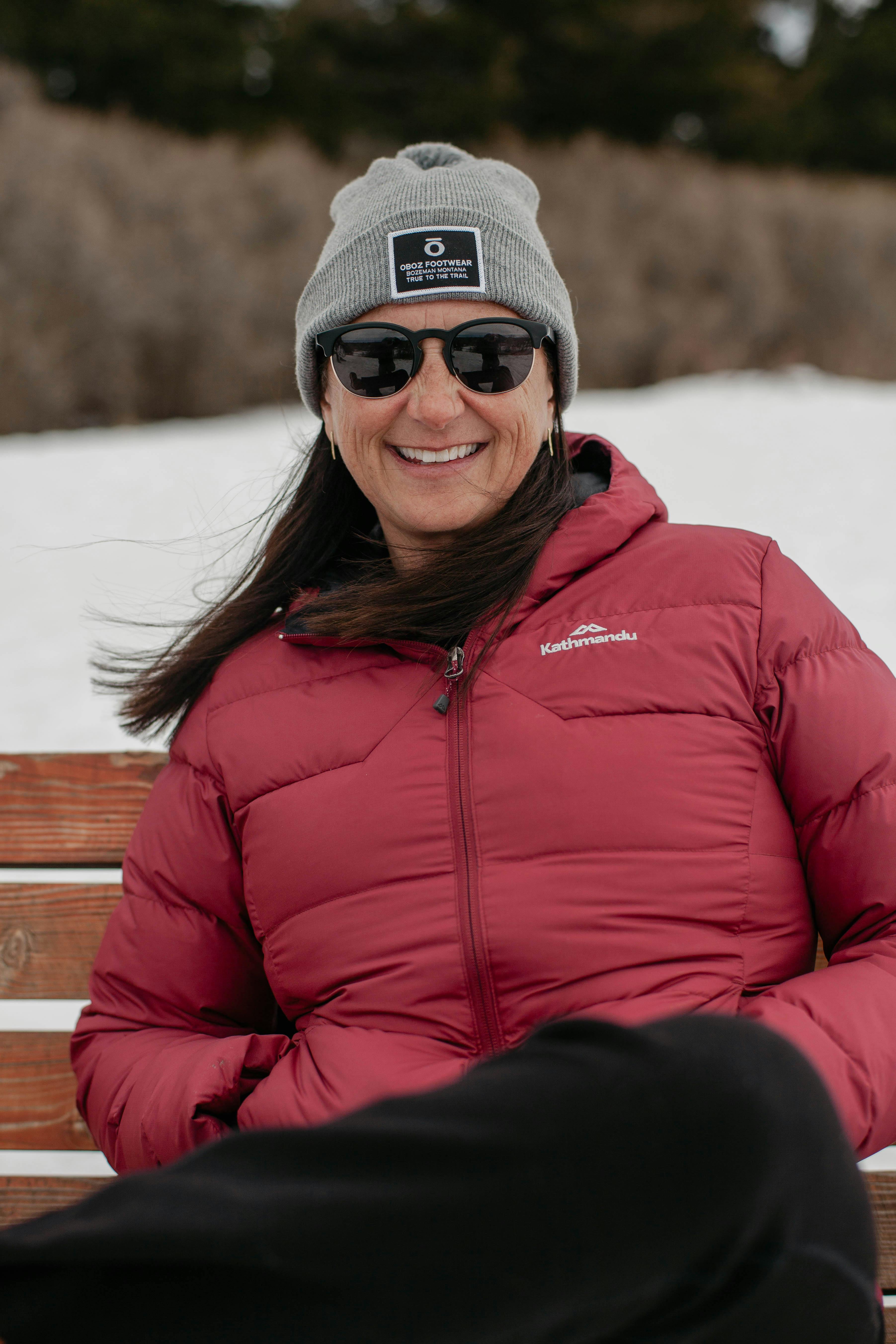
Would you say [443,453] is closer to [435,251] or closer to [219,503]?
[435,251]

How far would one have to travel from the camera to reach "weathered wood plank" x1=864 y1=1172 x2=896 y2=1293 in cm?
191

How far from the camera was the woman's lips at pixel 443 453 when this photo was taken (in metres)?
2.04

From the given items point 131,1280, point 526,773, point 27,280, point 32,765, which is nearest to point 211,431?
point 27,280

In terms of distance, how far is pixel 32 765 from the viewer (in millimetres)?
2270

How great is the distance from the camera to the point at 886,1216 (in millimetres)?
1929

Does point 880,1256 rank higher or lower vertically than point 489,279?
lower

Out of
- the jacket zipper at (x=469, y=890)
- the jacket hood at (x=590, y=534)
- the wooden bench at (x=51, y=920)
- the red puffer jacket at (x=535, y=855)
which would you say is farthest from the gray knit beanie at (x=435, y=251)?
the wooden bench at (x=51, y=920)

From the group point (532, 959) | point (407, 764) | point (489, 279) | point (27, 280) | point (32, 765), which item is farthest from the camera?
point (27, 280)

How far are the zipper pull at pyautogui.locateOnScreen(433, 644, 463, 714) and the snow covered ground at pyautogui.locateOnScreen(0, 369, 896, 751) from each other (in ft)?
4.18

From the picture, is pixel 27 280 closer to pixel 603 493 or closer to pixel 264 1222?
pixel 603 493

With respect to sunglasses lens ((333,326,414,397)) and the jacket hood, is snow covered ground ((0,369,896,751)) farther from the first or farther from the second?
the jacket hood

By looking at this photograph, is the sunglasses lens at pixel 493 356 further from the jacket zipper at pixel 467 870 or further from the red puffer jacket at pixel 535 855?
the jacket zipper at pixel 467 870

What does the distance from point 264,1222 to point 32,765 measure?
4.16 feet

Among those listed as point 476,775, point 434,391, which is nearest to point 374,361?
point 434,391
